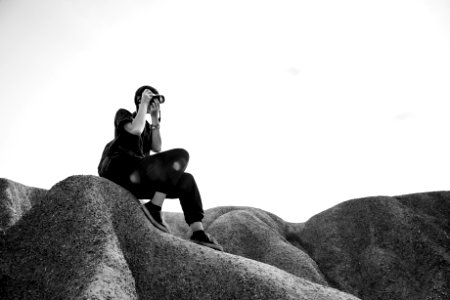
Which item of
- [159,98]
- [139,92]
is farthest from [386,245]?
[139,92]

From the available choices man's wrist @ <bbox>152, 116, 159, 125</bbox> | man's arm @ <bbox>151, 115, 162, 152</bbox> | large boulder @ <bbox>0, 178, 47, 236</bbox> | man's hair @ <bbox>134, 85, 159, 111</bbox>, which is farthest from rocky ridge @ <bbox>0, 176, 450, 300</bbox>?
large boulder @ <bbox>0, 178, 47, 236</bbox>

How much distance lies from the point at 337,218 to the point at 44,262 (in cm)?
1684

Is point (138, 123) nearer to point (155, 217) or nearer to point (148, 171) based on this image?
point (148, 171)

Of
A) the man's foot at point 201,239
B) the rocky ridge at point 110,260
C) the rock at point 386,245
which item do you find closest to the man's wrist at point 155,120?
the rocky ridge at point 110,260

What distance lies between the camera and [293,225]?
893 inches

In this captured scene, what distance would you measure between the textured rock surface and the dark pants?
15.1 inches

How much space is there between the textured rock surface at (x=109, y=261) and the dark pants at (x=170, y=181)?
384 mm

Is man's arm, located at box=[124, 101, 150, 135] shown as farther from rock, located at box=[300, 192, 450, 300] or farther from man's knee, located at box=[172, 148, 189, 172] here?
rock, located at box=[300, 192, 450, 300]

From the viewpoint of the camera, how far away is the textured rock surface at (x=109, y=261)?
554 centimetres

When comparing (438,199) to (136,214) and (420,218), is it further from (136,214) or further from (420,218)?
(136,214)

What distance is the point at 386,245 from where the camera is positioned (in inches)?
670

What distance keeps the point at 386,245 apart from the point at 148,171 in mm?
14437

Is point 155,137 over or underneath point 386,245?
over

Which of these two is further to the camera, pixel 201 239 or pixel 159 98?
pixel 159 98
